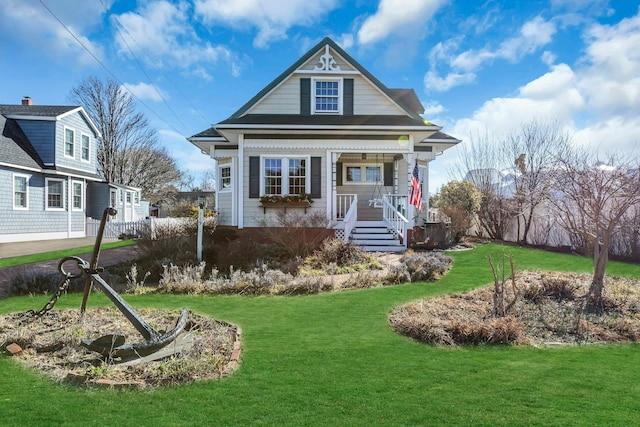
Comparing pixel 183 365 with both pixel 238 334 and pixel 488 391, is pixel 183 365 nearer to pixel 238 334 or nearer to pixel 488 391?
pixel 238 334

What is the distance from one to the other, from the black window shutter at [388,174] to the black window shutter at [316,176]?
348cm

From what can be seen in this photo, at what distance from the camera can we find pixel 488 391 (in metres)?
3.54

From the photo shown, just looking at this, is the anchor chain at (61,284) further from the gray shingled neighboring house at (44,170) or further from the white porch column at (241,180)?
the gray shingled neighboring house at (44,170)

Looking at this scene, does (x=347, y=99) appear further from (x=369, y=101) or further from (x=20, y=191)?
(x=20, y=191)

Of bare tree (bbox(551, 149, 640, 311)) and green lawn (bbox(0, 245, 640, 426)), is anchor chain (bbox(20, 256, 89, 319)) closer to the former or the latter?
green lawn (bbox(0, 245, 640, 426))

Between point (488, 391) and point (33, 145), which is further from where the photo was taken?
point (33, 145)

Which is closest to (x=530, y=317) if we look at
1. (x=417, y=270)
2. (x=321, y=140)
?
(x=417, y=270)

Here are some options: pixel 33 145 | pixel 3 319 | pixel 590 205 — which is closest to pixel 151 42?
pixel 33 145

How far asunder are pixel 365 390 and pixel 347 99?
12686mm

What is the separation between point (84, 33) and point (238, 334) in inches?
490

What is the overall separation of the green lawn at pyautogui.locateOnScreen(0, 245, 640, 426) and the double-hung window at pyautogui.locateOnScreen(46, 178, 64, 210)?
18898mm

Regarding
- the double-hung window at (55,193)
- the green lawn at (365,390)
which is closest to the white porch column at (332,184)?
the green lawn at (365,390)

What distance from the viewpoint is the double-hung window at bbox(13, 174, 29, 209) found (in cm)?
1778

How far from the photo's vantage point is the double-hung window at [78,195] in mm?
21516
